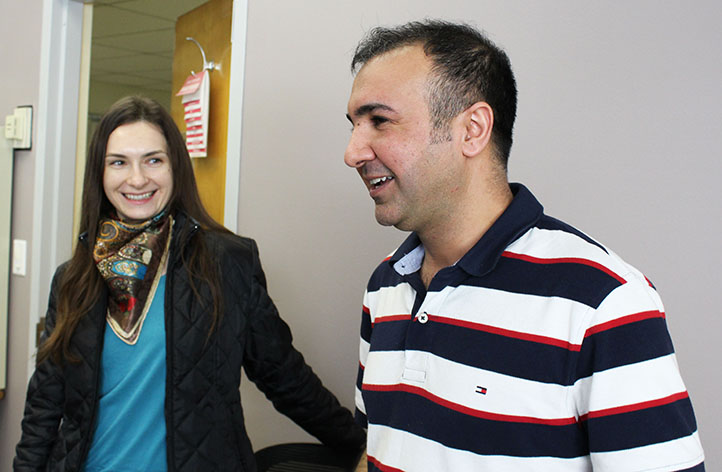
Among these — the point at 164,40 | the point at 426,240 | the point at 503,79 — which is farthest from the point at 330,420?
the point at 164,40

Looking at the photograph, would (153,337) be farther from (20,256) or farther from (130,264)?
(20,256)

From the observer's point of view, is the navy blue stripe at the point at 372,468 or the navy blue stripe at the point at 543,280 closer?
the navy blue stripe at the point at 543,280

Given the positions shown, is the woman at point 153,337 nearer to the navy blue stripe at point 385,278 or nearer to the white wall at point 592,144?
the white wall at point 592,144

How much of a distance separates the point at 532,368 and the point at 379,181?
35cm

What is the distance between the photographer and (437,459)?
2.68ft

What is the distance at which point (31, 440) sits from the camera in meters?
1.40

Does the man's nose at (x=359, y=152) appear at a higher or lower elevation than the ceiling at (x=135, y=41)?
lower

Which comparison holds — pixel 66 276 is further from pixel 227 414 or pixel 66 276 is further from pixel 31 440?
pixel 227 414

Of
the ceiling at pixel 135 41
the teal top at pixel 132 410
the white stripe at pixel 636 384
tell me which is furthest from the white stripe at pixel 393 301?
the ceiling at pixel 135 41

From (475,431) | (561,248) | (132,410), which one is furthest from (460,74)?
(132,410)

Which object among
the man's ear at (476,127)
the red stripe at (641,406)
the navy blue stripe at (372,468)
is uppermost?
the man's ear at (476,127)

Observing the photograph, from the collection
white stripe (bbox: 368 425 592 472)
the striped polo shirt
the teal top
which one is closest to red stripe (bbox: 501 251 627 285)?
the striped polo shirt

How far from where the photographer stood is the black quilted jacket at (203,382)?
1314 millimetres

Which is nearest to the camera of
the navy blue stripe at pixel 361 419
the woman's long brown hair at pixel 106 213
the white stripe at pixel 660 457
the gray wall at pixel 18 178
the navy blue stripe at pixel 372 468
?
the white stripe at pixel 660 457
